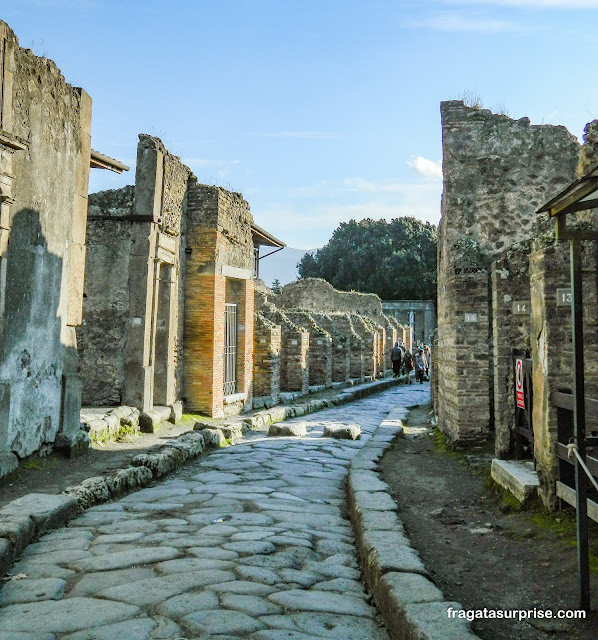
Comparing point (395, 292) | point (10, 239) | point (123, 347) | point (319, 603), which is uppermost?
point (395, 292)

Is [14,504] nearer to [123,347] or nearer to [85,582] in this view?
[85,582]

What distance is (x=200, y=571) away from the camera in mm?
3783

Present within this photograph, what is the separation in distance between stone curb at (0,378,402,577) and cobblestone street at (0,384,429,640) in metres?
0.12

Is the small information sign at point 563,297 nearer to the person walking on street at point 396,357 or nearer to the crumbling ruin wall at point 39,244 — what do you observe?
the crumbling ruin wall at point 39,244

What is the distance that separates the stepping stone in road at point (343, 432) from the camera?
1002 centimetres

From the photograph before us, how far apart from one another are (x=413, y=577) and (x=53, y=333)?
5.35 m

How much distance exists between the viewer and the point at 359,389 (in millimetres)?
20000

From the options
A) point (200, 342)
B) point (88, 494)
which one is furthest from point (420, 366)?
point (88, 494)

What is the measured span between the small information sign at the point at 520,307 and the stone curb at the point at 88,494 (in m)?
3.96

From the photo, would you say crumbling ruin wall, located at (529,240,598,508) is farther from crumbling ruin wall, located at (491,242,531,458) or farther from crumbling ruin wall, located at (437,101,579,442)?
crumbling ruin wall, located at (437,101,579,442)

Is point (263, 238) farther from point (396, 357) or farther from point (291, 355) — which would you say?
point (396, 357)

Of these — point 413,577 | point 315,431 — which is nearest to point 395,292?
point 315,431

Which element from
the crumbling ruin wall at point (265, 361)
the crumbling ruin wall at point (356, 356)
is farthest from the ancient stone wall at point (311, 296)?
the crumbling ruin wall at point (265, 361)

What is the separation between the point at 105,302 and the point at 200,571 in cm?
703
